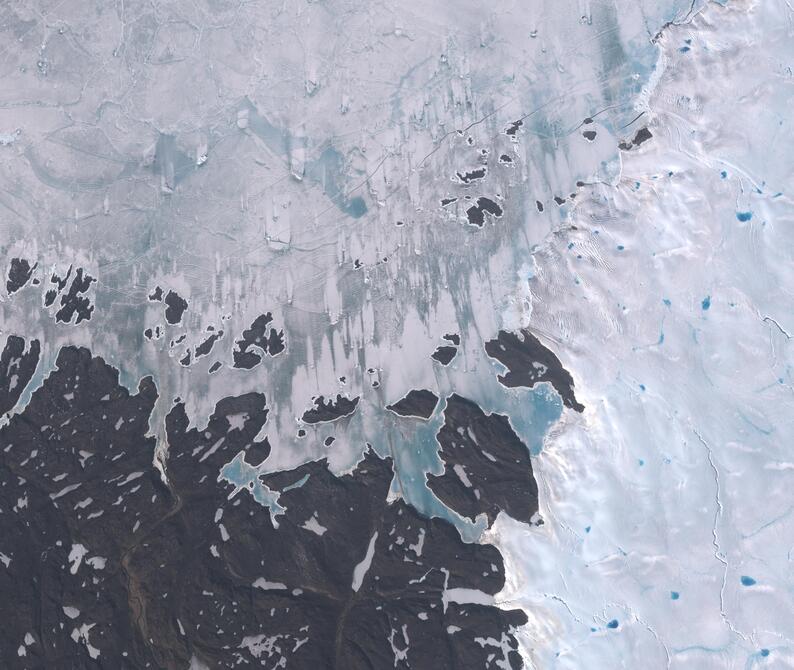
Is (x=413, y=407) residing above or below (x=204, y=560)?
above

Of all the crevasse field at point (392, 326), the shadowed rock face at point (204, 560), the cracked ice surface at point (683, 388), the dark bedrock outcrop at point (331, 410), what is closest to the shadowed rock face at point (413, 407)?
the crevasse field at point (392, 326)

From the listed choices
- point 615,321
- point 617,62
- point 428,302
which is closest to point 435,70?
point 617,62

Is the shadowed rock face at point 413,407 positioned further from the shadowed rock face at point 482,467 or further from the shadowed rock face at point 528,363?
the shadowed rock face at point 528,363

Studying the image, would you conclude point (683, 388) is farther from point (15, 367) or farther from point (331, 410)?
point (15, 367)

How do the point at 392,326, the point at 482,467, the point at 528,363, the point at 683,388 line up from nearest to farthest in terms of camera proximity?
1. the point at 683,388
2. the point at 482,467
3. the point at 528,363
4. the point at 392,326

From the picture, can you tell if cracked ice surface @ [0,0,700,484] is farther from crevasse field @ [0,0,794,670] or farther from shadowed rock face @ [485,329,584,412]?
shadowed rock face @ [485,329,584,412]

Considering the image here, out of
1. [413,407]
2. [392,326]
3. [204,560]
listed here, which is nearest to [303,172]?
[392,326]
